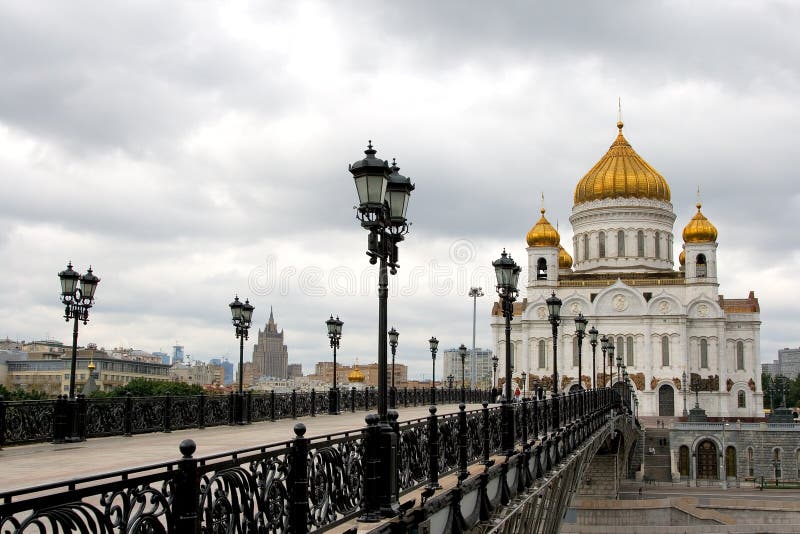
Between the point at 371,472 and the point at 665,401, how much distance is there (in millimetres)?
67295

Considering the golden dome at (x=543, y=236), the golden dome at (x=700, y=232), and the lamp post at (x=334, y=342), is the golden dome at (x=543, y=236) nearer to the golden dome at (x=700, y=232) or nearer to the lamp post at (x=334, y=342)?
the golden dome at (x=700, y=232)

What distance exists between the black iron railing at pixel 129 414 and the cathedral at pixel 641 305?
4746cm

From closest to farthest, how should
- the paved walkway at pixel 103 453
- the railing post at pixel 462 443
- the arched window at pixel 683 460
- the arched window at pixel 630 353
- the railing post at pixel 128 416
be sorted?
1. the paved walkway at pixel 103 453
2. the railing post at pixel 462 443
3. the railing post at pixel 128 416
4. the arched window at pixel 683 460
5. the arched window at pixel 630 353

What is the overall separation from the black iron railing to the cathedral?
4746cm

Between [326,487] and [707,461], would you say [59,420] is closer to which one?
[326,487]

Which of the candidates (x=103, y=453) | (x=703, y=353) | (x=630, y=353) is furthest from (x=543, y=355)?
(x=103, y=453)

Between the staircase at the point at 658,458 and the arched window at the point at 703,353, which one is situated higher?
the arched window at the point at 703,353

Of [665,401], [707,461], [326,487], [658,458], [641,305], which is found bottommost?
[707,461]

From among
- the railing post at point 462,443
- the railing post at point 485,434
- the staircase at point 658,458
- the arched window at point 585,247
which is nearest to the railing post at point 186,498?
the railing post at point 462,443

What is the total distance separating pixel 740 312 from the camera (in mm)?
73875

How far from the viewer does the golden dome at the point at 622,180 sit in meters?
78.3

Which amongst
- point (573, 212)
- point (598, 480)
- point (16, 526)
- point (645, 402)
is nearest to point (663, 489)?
point (598, 480)

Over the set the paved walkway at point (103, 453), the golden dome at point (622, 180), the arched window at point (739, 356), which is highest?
the golden dome at point (622, 180)

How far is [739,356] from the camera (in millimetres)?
Result: 73062
